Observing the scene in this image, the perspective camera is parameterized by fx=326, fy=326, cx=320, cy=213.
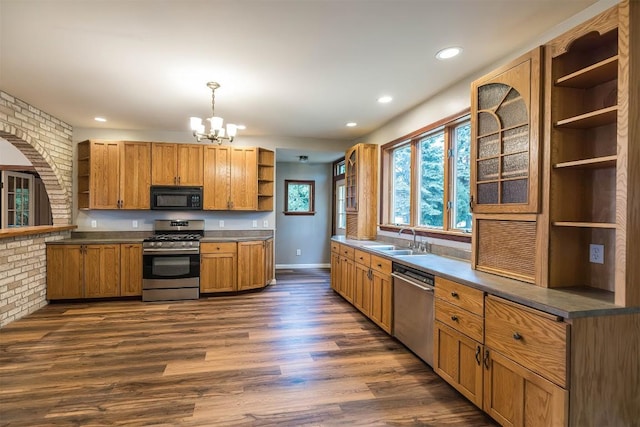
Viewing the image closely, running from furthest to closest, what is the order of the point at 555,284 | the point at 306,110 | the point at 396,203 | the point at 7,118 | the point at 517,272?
the point at 396,203, the point at 306,110, the point at 7,118, the point at 517,272, the point at 555,284

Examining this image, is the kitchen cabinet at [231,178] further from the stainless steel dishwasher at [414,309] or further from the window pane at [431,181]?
the stainless steel dishwasher at [414,309]

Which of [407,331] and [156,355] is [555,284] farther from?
[156,355]

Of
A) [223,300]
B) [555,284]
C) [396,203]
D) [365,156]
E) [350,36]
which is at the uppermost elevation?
[350,36]

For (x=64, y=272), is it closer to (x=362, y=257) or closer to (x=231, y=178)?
(x=231, y=178)

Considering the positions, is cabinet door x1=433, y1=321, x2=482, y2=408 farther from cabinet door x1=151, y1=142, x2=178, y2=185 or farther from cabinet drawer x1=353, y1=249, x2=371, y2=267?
cabinet door x1=151, y1=142, x2=178, y2=185

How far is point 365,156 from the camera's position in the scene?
4895mm

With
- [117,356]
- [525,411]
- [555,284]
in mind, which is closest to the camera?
[525,411]

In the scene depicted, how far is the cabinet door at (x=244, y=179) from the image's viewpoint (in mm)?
5332

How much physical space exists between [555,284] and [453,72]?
1.97 m

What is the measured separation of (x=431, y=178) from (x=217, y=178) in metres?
3.30

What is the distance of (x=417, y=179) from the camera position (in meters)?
4.02

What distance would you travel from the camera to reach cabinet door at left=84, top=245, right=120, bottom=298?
15.1 ft

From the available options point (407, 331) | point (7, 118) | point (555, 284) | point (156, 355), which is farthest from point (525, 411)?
point (7, 118)

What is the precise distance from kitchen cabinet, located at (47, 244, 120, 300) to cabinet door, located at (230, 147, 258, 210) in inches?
73.1
